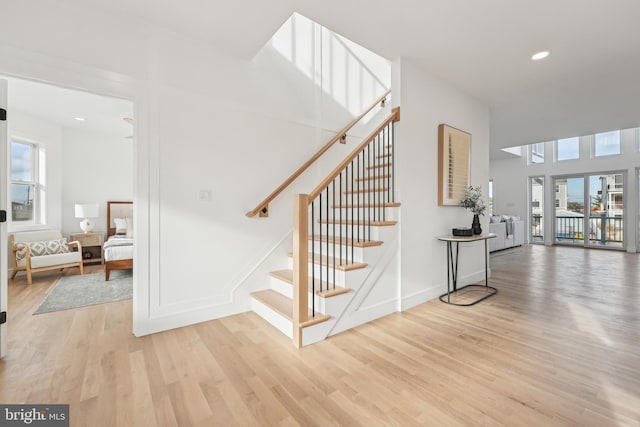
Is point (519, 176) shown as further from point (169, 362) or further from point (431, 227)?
point (169, 362)

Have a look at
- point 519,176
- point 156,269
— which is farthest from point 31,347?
point 519,176

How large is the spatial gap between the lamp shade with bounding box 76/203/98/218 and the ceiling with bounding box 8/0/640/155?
173 inches

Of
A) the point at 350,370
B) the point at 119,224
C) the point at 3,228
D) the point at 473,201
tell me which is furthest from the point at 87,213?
the point at 473,201

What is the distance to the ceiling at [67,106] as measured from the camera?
3.90m

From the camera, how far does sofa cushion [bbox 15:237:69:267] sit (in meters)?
4.11

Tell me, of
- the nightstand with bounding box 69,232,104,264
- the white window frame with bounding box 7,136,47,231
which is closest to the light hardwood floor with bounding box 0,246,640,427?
the nightstand with bounding box 69,232,104,264

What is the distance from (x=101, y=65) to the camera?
88.3 inches

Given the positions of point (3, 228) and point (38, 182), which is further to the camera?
point (38, 182)

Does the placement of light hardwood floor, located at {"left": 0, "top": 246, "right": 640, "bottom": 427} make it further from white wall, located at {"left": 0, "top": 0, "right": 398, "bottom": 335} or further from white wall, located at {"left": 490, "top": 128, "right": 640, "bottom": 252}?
white wall, located at {"left": 490, "top": 128, "right": 640, "bottom": 252}

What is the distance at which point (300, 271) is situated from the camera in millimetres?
2203

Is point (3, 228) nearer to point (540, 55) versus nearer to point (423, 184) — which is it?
point (423, 184)

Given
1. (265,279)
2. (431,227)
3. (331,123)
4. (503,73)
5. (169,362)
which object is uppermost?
(503,73)

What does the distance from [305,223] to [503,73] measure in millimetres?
3120

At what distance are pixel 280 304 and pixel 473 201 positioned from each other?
2.78 m
